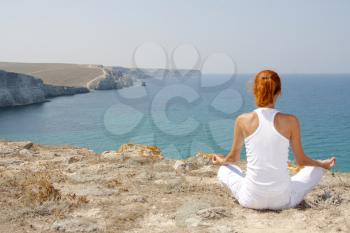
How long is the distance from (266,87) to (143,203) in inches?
150

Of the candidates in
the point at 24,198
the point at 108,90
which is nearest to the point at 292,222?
the point at 24,198

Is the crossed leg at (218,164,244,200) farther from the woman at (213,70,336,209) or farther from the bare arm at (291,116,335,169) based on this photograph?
the bare arm at (291,116,335,169)

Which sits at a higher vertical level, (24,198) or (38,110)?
(24,198)

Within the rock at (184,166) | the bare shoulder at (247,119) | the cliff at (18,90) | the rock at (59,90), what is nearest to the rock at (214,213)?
the bare shoulder at (247,119)

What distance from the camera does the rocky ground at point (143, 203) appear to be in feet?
21.6

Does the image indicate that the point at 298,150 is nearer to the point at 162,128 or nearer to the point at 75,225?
the point at 75,225

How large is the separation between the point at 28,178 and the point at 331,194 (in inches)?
285

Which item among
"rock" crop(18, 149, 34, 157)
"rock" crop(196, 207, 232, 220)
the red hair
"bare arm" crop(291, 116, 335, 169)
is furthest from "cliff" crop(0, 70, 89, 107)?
"bare arm" crop(291, 116, 335, 169)

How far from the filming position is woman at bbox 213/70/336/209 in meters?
6.07

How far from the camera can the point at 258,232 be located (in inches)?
242

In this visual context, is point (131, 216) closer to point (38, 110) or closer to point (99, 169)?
point (99, 169)

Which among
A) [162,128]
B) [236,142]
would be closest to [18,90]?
[162,128]

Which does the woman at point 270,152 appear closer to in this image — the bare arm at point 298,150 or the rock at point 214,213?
the bare arm at point 298,150

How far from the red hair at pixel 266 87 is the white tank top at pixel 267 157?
0.48 feet
